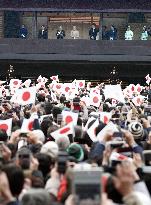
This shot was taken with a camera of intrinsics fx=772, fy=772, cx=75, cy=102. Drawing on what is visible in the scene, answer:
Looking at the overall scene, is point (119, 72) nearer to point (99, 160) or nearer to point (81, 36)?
point (81, 36)

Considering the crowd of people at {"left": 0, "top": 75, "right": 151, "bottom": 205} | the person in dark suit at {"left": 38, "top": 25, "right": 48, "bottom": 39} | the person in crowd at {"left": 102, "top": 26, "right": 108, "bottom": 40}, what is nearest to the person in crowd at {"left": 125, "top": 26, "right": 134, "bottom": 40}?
the person in crowd at {"left": 102, "top": 26, "right": 108, "bottom": 40}

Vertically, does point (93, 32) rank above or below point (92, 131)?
above

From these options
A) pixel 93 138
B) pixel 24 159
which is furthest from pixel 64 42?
pixel 24 159

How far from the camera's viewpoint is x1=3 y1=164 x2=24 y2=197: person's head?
6480mm

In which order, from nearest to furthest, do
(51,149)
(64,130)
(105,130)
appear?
(51,149)
(105,130)
(64,130)

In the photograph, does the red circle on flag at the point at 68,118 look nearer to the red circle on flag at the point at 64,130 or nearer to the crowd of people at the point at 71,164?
the crowd of people at the point at 71,164

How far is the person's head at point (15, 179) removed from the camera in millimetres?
6480

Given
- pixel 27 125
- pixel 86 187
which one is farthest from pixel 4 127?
pixel 86 187

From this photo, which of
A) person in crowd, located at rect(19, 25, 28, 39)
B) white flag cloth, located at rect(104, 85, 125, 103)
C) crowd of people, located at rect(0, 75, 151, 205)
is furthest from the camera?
person in crowd, located at rect(19, 25, 28, 39)

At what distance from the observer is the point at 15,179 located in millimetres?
6562

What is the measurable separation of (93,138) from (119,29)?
103 feet

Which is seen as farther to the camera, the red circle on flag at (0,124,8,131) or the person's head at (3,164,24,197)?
the red circle on flag at (0,124,8,131)

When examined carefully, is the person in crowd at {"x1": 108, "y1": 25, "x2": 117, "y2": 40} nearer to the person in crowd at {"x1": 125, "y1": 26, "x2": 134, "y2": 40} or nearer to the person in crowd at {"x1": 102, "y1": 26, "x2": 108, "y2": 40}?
the person in crowd at {"x1": 102, "y1": 26, "x2": 108, "y2": 40}

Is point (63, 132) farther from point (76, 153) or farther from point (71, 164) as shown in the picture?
point (71, 164)
